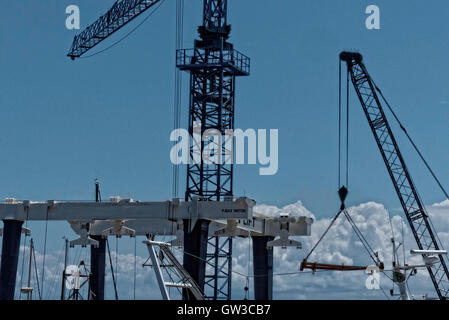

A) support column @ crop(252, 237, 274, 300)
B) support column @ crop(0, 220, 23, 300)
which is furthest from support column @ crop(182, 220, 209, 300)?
support column @ crop(0, 220, 23, 300)

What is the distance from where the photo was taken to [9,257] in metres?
86.0

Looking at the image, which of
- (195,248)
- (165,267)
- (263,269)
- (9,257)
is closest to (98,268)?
(9,257)

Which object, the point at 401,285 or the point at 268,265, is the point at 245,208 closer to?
the point at 268,265

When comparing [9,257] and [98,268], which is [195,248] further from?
[98,268]

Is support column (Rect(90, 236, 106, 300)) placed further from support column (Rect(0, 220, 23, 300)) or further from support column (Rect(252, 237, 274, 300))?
support column (Rect(252, 237, 274, 300))

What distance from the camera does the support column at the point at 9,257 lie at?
281ft

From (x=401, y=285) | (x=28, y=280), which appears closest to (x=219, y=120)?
(x=28, y=280)

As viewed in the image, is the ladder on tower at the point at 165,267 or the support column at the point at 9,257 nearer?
the ladder on tower at the point at 165,267

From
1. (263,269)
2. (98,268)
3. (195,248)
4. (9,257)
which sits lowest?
(98,268)

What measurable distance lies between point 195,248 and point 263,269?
13.3m

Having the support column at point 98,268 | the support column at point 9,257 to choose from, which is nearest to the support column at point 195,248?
the support column at point 9,257

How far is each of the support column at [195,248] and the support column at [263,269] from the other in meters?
12.1

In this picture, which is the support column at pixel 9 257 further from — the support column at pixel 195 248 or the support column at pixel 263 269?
the support column at pixel 263 269
